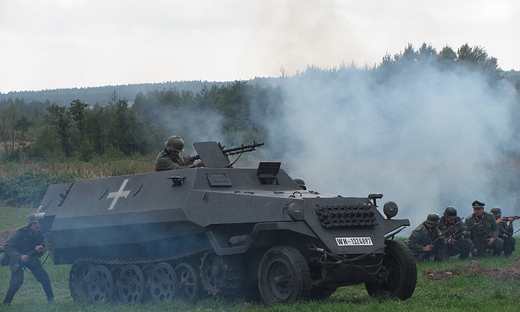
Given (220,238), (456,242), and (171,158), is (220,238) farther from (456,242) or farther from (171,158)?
(456,242)

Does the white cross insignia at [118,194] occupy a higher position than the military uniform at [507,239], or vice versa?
the white cross insignia at [118,194]

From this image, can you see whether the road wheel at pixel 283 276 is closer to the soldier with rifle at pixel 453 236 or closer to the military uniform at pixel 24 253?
the military uniform at pixel 24 253

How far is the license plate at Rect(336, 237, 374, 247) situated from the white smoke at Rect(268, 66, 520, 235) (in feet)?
40.4

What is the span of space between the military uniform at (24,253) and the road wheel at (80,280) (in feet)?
1.45

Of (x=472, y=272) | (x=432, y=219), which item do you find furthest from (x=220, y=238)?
(x=432, y=219)

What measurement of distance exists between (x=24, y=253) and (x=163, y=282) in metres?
3.34

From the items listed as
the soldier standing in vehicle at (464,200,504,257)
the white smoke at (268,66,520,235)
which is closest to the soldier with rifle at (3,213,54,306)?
the soldier standing in vehicle at (464,200,504,257)

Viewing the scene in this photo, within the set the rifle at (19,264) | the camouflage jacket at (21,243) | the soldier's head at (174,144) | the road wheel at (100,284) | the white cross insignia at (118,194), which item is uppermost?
the soldier's head at (174,144)

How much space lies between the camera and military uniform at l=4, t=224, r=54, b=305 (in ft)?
43.7

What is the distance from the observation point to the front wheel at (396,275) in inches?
414

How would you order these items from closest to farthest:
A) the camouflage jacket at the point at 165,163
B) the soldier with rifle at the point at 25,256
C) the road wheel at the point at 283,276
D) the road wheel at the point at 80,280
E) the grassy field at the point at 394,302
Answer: the grassy field at the point at 394,302, the road wheel at the point at 283,276, the camouflage jacket at the point at 165,163, the soldier with rifle at the point at 25,256, the road wheel at the point at 80,280

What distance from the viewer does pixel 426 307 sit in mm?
9586

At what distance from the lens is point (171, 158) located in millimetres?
13438

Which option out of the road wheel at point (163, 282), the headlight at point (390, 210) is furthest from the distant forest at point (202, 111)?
the headlight at point (390, 210)
